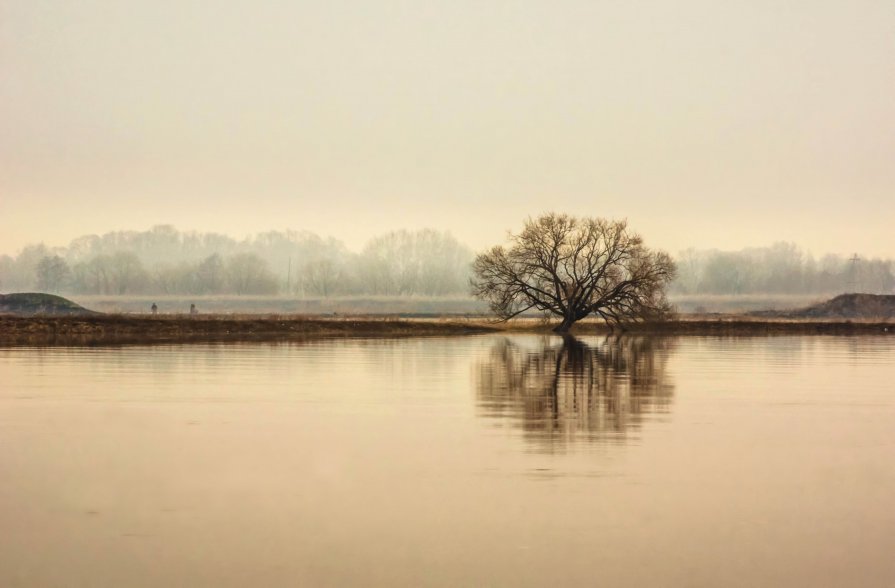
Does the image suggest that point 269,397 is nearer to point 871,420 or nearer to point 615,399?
point 615,399

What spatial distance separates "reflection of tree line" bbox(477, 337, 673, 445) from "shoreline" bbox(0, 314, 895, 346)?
83.9 feet

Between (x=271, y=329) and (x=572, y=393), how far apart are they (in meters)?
49.6

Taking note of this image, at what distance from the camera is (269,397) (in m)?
24.5

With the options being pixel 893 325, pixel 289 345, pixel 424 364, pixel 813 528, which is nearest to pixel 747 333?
pixel 893 325

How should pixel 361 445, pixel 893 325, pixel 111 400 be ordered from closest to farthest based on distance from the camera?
pixel 361 445
pixel 111 400
pixel 893 325

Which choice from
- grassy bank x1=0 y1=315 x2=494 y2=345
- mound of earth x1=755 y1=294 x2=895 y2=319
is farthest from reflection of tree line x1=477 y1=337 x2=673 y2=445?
mound of earth x1=755 y1=294 x2=895 y2=319

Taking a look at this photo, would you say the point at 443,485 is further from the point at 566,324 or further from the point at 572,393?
the point at 566,324

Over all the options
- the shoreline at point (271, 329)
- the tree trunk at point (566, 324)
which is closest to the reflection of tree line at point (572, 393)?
Answer: the shoreline at point (271, 329)

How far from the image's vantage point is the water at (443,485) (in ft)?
31.3

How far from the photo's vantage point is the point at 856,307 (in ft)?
564

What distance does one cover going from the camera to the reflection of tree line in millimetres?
18938

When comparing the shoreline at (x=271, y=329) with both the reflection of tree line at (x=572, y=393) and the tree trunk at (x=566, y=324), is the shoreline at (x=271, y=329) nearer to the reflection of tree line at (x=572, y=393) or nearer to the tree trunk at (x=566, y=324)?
the tree trunk at (x=566, y=324)

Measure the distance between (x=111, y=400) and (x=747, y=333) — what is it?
6638cm

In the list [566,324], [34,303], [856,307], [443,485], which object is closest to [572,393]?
Answer: [443,485]
